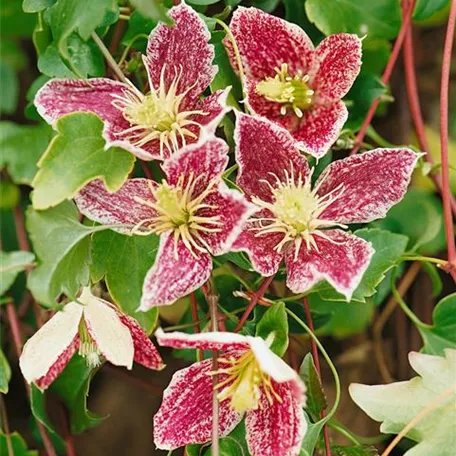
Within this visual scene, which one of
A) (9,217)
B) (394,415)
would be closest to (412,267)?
(394,415)

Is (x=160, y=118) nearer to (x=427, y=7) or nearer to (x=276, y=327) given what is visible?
(x=276, y=327)

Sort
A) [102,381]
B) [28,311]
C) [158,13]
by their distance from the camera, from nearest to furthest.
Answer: [158,13]
[28,311]
[102,381]

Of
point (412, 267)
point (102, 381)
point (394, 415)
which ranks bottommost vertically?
point (102, 381)

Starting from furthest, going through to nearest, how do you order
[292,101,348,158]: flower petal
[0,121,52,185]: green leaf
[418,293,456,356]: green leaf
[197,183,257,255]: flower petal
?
[0,121,52,185]: green leaf < [418,293,456,356]: green leaf < [292,101,348,158]: flower petal < [197,183,257,255]: flower petal

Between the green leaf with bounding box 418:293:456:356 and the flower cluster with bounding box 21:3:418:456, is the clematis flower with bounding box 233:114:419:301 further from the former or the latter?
the green leaf with bounding box 418:293:456:356

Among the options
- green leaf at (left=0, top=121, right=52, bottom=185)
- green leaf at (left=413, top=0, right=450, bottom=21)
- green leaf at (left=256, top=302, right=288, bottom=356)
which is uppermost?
green leaf at (left=413, top=0, right=450, bottom=21)

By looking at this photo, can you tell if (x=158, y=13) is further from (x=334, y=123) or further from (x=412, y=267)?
(x=412, y=267)

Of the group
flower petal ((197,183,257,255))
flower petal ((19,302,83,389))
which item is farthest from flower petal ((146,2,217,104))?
flower petal ((19,302,83,389))
